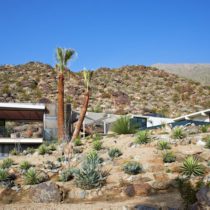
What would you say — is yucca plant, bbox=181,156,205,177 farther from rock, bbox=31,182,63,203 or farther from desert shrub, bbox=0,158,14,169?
desert shrub, bbox=0,158,14,169

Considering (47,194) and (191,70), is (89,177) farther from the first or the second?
(191,70)

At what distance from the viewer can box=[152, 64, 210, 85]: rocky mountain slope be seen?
11644 centimetres

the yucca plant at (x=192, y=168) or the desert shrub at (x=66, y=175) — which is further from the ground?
the yucca plant at (x=192, y=168)

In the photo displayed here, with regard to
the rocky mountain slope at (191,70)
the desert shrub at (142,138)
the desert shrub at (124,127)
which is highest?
the rocky mountain slope at (191,70)

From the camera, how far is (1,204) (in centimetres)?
1686

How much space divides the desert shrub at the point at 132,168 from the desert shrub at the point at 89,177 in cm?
103

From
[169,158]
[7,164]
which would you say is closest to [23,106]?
[7,164]

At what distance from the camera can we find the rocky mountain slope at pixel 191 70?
116438mm

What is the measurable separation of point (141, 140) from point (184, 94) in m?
59.2

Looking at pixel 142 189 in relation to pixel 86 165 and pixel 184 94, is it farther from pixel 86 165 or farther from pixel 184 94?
pixel 184 94

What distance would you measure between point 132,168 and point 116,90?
60020mm

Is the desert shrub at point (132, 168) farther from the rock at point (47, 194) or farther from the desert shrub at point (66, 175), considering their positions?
the rock at point (47, 194)

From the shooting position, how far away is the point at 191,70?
127375 mm

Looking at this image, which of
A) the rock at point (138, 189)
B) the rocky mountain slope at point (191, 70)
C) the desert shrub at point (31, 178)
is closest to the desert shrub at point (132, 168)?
the rock at point (138, 189)
